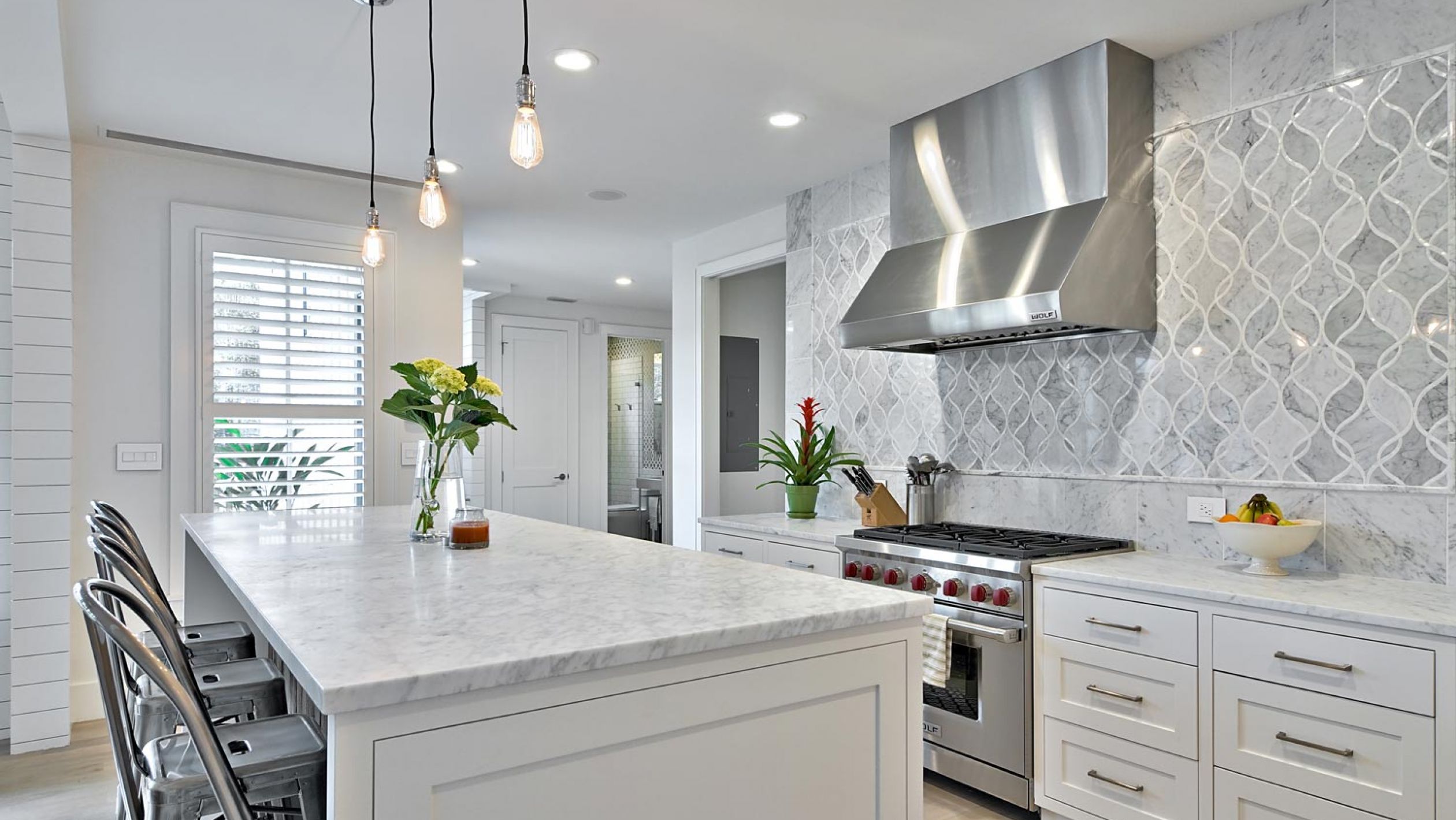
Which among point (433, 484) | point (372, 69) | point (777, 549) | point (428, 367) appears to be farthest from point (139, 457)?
point (777, 549)

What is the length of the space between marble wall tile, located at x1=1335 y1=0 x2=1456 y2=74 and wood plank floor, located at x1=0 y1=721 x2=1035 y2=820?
2.42m

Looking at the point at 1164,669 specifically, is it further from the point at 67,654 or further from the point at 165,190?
the point at 165,190

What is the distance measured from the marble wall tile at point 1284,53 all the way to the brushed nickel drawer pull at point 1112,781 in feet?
6.66

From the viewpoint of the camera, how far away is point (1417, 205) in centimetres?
226

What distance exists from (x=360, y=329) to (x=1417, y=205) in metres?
4.12

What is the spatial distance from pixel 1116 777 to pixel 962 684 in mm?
546

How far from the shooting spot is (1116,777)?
2.42m

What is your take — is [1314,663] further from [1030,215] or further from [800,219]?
[800,219]

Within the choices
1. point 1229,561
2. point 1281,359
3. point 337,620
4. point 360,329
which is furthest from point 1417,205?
point 360,329

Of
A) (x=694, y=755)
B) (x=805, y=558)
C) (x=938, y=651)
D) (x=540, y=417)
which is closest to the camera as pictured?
(x=694, y=755)

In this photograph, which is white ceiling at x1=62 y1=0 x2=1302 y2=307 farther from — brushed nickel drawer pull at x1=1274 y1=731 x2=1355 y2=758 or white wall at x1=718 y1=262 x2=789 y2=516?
brushed nickel drawer pull at x1=1274 y1=731 x2=1355 y2=758

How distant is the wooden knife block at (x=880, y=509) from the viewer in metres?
3.61

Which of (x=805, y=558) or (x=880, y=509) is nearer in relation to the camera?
(x=805, y=558)

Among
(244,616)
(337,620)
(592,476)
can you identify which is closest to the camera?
(337,620)
